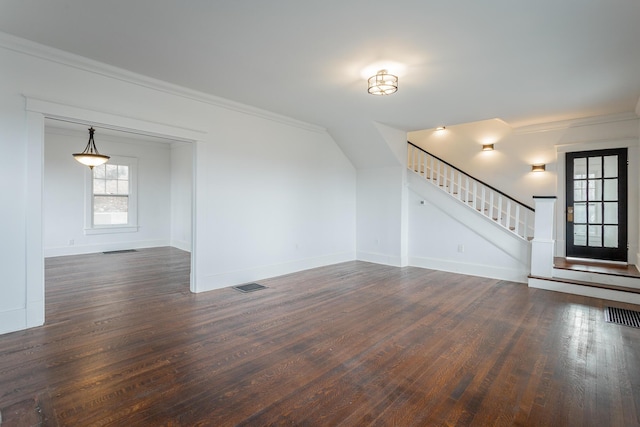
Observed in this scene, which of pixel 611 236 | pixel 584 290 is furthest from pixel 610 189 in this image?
pixel 584 290

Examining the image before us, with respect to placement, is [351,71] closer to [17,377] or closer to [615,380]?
[615,380]

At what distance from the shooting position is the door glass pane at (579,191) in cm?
559

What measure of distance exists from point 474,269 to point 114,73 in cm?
616

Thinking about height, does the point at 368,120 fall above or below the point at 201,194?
above

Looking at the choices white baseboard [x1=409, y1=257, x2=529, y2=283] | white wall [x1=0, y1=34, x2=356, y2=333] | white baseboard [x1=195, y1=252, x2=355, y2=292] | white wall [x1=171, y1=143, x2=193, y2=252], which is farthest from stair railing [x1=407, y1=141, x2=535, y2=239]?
white wall [x1=171, y1=143, x2=193, y2=252]

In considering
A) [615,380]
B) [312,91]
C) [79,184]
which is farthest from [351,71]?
[79,184]

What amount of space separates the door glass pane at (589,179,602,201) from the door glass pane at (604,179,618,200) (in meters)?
0.08

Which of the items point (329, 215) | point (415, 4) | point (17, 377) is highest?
point (415, 4)

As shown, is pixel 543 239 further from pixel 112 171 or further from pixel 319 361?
pixel 112 171

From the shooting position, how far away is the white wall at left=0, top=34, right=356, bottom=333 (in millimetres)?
3143

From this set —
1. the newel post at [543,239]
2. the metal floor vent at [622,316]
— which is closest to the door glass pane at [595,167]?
the newel post at [543,239]

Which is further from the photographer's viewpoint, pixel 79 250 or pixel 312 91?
pixel 79 250

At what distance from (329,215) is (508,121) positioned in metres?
3.72

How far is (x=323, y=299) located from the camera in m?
4.32
